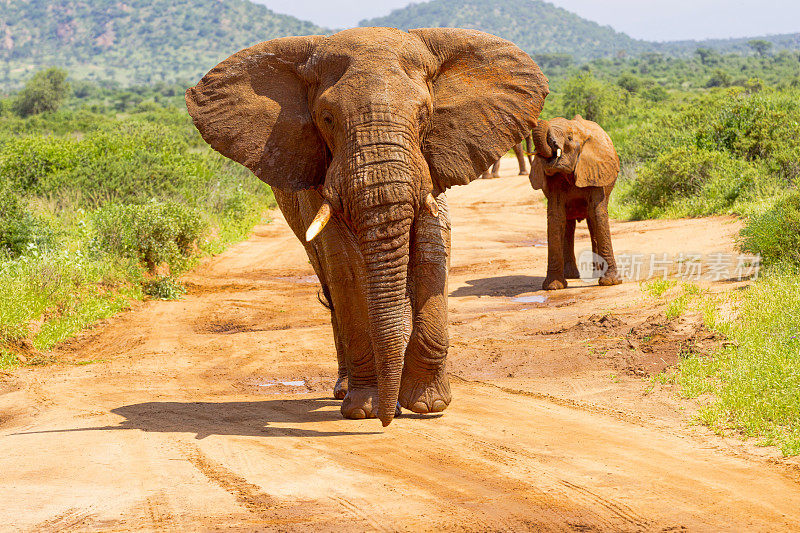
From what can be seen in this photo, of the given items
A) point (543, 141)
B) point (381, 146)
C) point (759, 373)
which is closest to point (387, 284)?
point (381, 146)

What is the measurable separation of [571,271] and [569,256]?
0.72 ft

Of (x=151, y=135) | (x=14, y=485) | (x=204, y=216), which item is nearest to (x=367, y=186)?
(x=14, y=485)

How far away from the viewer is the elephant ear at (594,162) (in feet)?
38.3

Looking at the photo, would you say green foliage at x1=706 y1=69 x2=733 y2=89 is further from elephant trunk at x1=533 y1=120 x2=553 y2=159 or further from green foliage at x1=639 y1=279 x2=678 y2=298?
green foliage at x1=639 y1=279 x2=678 y2=298

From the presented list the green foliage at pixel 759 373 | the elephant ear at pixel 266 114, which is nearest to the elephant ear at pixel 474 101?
the elephant ear at pixel 266 114

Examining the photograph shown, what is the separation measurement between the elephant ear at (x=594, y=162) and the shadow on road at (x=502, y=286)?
1714mm

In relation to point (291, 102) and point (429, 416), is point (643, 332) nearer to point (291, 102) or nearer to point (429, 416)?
point (429, 416)

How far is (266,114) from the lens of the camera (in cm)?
638

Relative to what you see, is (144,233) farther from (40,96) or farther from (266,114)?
(40,96)

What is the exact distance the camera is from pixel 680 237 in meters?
14.8

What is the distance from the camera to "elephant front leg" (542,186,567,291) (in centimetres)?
1204

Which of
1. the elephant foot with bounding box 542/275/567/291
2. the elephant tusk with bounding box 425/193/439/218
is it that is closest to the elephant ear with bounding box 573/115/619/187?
the elephant foot with bounding box 542/275/567/291

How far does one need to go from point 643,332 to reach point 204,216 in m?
10.3

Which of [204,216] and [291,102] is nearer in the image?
[291,102]
